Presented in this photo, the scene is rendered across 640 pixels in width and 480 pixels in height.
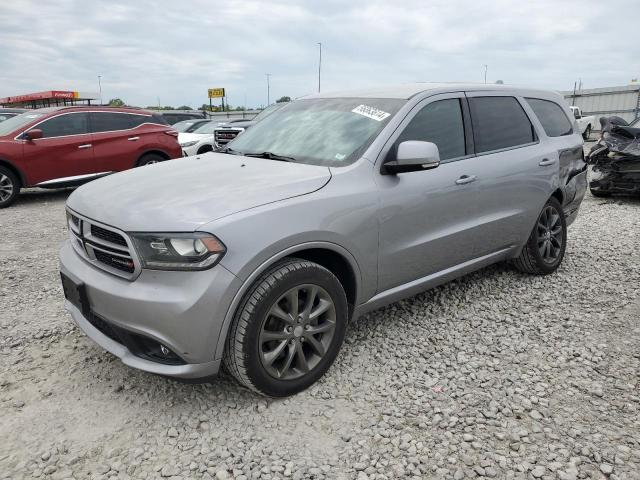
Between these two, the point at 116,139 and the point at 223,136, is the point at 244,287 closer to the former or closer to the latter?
the point at 116,139

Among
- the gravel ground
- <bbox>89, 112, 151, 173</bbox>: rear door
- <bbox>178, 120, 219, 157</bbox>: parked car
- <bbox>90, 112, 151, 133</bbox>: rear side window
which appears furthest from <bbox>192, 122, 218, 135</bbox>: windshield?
Result: the gravel ground

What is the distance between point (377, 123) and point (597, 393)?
6.73ft

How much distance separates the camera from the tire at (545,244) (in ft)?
14.5

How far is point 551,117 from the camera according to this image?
183 inches

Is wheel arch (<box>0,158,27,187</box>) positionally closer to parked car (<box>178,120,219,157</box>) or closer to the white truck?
parked car (<box>178,120,219,157</box>)

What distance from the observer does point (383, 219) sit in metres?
3.00

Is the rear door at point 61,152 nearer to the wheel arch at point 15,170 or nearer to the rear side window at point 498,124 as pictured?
the wheel arch at point 15,170

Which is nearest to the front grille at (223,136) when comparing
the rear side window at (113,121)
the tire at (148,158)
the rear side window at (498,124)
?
the tire at (148,158)

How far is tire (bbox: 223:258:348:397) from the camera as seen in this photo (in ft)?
8.11

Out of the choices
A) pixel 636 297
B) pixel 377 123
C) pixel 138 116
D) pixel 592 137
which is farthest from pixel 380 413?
pixel 592 137

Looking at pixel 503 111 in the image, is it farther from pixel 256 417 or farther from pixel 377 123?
pixel 256 417

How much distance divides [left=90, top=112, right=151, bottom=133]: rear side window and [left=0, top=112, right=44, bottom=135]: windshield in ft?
2.92

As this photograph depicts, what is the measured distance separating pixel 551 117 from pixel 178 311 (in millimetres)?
3936

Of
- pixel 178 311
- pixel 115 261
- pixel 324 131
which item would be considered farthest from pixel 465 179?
pixel 115 261
